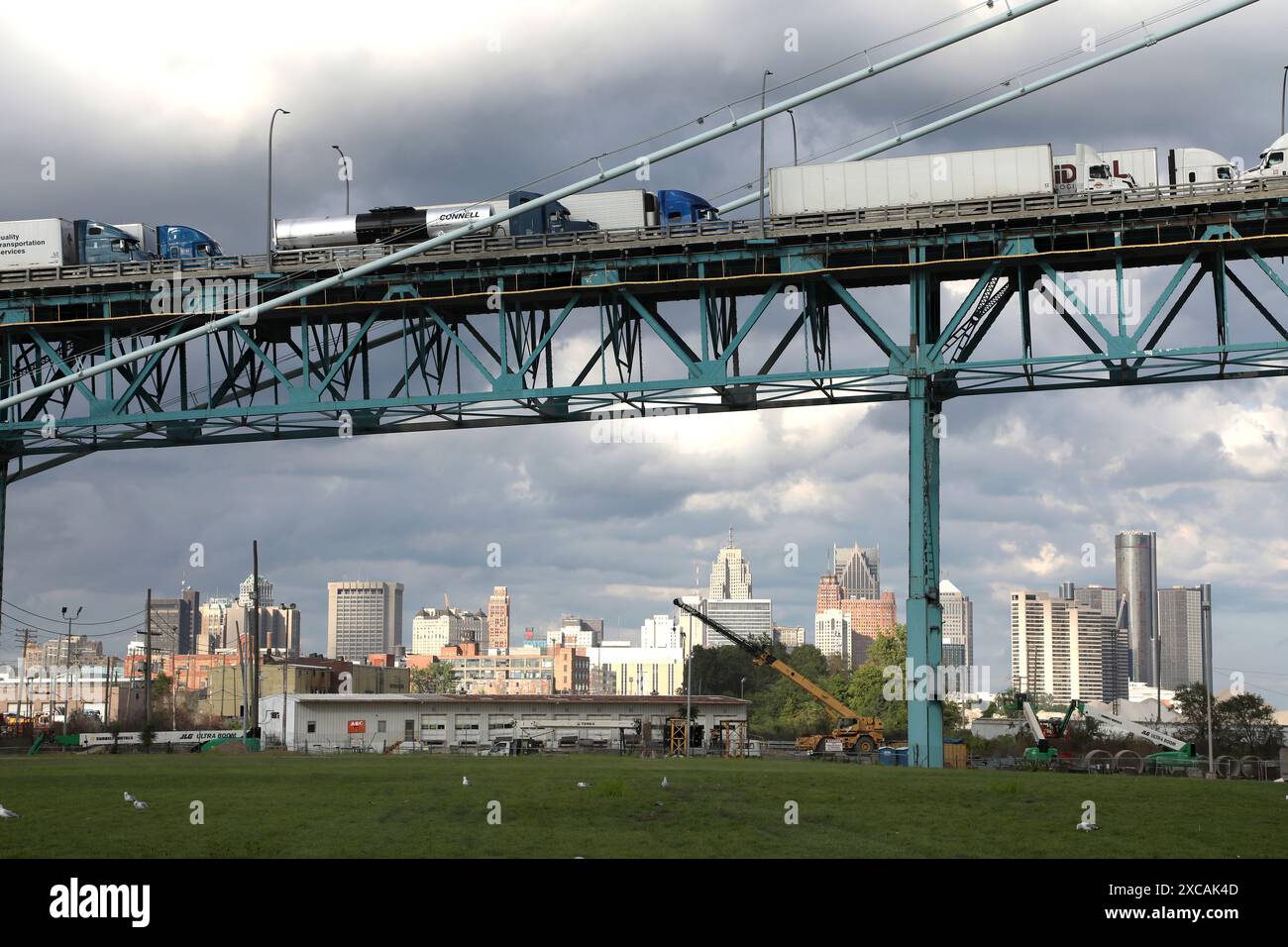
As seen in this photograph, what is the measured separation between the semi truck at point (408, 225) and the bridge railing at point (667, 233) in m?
1.01

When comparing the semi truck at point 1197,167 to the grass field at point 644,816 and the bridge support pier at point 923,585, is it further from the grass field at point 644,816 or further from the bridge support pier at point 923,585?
the grass field at point 644,816

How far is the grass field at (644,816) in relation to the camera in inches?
891

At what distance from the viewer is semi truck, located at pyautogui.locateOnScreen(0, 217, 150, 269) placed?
5819 centimetres

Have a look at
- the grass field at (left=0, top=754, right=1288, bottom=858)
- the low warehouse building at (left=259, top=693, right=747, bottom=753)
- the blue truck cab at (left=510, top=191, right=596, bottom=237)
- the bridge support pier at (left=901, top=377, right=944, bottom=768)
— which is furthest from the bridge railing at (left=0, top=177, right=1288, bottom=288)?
the low warehouse building at (left=259, top=693, right=747, bottom=753)

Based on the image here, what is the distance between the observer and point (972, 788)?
110ft

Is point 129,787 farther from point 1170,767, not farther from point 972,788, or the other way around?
point 1170,767

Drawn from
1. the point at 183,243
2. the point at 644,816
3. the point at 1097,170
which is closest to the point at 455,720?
the point at 183,243

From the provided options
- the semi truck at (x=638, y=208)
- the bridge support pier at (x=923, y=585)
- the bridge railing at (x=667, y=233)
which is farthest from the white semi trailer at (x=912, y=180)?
the bridge support pier at (x=923, y=585)

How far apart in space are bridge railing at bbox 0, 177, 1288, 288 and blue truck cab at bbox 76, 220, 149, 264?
4.94ft

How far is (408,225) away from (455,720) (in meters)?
47.7

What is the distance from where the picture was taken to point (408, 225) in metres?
56.1

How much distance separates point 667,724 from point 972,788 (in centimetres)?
5441

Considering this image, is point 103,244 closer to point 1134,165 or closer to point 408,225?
point 408,225
